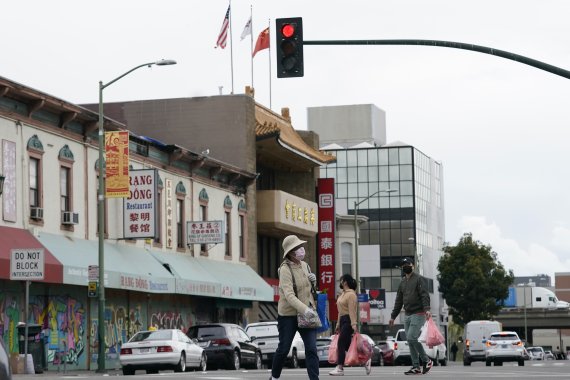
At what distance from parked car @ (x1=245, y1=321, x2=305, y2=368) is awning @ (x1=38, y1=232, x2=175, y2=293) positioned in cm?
372

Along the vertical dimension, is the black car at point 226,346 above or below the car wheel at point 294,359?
above

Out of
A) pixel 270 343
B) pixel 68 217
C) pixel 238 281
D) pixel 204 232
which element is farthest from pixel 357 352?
pixel 238 281

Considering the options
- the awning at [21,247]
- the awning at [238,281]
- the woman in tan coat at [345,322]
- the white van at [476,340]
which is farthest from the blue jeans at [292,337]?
the white van at [476,340]

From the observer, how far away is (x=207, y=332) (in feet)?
121

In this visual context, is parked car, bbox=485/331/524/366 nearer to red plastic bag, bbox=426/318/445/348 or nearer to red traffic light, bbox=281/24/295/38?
red plastic bag, bbox=426/318/445/348

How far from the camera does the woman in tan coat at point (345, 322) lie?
2297 centimetres

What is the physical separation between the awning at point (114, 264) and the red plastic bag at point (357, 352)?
589 inches

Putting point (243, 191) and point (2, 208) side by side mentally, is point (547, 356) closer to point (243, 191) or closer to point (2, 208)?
point (243, 191)

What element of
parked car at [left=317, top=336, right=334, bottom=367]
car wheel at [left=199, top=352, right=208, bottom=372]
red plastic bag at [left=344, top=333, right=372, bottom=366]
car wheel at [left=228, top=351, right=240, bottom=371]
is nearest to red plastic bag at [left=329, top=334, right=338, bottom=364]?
red plastic bag at [left=344, top=333, right=372, bottom=366]

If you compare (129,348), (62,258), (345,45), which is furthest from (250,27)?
(345,45)

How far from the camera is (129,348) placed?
3241cm

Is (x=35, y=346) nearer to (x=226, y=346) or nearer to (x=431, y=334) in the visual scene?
(x=226, y=346)

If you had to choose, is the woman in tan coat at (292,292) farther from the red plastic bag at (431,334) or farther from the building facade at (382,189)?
the building facade at (382,189)

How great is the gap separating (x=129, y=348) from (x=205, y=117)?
2466 centimetres
